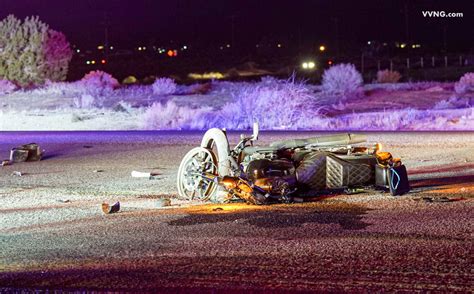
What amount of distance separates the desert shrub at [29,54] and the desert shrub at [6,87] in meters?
2.78

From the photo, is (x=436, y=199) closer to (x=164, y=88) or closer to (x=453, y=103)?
(x=453, y=103)

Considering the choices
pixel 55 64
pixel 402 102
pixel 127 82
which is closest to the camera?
pixel 402 102

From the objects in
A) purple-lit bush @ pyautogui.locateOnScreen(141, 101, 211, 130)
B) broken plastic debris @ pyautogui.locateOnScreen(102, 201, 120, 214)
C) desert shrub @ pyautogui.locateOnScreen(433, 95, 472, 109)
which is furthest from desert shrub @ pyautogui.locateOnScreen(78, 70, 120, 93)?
broken plastic debris @ pyautogui.locateOnScreen(102, 201, 120, 214)

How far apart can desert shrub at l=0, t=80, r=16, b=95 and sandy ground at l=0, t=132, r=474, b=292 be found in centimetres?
4048

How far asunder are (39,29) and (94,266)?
60312mm

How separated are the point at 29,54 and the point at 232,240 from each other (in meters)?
55.5

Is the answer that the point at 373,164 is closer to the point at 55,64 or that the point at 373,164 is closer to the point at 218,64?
the point at 55,64

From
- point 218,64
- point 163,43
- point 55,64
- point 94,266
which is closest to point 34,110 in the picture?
point 55,64

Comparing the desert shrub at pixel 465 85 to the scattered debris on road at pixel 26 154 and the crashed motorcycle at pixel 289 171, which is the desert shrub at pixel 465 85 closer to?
the scattered debris on road at pixel 26 154

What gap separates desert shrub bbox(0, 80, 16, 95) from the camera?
57.5 meters

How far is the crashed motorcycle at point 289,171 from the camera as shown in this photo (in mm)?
13758

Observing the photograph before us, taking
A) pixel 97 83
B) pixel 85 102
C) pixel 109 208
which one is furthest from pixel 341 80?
pixel 109 208

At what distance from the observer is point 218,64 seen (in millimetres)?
102688

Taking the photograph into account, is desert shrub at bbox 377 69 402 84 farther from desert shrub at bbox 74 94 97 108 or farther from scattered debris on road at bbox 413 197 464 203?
A: scattered debris on road at bbox 413 197 464 203
